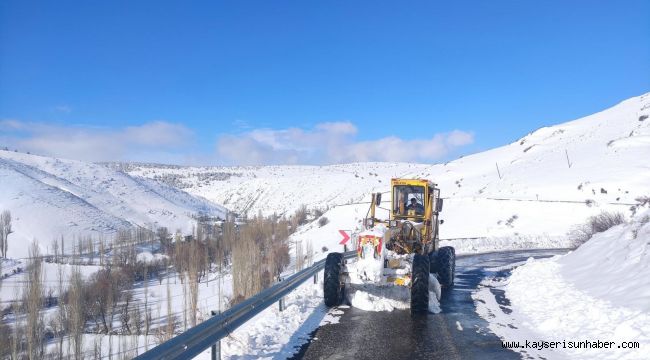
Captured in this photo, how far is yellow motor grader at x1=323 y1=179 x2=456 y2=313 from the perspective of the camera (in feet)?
33.1

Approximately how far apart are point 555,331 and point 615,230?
333 inches

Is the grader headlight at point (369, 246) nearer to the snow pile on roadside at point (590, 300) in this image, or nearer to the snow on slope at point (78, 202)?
the snow pile on roadside at point (590, 300)

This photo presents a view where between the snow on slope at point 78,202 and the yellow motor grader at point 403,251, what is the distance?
228 feet

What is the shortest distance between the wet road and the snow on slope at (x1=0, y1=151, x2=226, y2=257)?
234 feet

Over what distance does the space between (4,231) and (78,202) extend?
25981 millimetres

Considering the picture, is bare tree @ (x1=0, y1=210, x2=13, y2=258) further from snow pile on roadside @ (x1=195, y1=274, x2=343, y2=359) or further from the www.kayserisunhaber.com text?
the www.kayserisunhaber.com text

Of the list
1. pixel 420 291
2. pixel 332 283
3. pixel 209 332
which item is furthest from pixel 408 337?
pixel 209 332

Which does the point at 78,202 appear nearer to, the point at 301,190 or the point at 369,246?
the point at 301,190

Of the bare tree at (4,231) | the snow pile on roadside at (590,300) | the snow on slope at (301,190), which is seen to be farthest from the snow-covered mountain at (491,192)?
the snow pile on roadside at (590,300)

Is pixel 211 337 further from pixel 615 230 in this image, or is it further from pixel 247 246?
pixel 247 246

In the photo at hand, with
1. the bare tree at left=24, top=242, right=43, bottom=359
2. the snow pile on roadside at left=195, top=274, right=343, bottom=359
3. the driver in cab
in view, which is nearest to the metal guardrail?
the snow pile on roadside at left=195, top=274, right=343, bottom=359

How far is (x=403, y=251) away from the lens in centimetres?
1192

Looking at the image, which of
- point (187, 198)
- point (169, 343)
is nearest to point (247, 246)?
point (169, 343)

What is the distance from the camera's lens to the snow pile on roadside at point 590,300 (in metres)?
7.06
